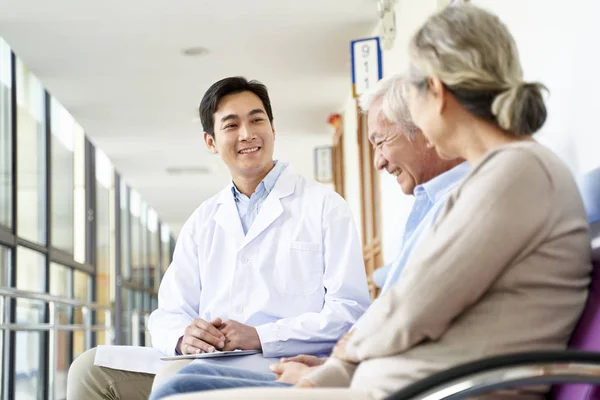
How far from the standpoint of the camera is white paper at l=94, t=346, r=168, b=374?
266cm

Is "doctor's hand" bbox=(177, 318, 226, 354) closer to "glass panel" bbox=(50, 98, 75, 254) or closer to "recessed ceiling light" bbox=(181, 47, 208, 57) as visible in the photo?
"recessed ceiling light" bbox=(181, 47, 208, 57)

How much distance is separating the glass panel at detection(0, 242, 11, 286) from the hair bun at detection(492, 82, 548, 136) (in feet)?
17.2

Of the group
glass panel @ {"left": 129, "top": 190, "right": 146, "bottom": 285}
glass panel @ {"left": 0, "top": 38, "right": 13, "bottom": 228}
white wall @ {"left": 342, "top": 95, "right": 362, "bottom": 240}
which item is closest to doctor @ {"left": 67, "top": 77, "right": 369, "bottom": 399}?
glass panel @ {"left": 0, "top": 38, "right": 13, "bottom": 228}

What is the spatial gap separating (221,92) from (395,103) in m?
0.93

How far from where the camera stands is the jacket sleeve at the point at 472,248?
1.33 meters

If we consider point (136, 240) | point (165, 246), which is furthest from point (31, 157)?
point (165, 246)

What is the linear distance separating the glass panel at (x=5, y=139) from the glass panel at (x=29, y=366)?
36.4 inches

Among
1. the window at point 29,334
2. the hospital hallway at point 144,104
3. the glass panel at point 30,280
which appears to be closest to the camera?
the hospital hallway at point 144,104

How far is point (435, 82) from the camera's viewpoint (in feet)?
5.15

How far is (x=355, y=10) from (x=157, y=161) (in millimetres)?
6678

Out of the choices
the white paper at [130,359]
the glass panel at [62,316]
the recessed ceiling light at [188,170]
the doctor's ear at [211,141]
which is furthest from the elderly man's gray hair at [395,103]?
the recessed ceiling light at [188,170]

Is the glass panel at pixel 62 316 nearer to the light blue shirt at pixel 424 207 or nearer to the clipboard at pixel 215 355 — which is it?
the clipboard at pixel 215 355

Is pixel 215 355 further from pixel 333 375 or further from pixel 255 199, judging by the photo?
pixel 333 375

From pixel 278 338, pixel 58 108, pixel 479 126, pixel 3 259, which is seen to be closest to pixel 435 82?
pixel 479 126
